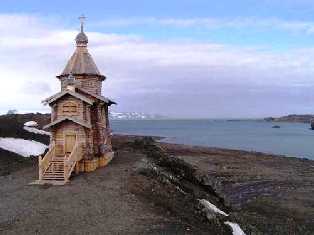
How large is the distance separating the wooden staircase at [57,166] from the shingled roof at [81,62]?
5.02 meters

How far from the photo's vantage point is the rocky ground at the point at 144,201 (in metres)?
20.6

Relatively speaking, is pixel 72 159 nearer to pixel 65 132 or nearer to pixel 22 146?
pixel 65 132

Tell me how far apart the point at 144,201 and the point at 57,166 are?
853cm

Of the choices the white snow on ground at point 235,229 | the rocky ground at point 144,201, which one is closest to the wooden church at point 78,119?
the rocky ground at point 144,201

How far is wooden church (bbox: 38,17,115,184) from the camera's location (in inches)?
1224

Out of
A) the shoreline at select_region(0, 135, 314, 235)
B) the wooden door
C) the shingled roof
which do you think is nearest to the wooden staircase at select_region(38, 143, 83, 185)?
the wooden door

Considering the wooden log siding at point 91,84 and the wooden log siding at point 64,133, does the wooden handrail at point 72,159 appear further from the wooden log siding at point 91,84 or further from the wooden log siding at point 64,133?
the wooden log siding at point 91,84

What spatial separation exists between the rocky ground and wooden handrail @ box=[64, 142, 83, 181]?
830 millimetres

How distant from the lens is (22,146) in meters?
41.6

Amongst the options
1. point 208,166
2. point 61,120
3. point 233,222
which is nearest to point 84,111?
point 61,120

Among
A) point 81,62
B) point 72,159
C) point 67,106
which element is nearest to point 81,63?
point 81,62

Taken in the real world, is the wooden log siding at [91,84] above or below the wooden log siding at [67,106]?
above

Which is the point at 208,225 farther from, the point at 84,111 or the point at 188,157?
the point at 188,157

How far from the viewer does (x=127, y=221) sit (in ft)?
67.8
